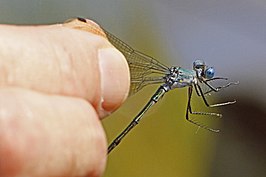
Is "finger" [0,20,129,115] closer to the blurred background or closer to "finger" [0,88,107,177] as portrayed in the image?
"finger" [0,88,107,177]

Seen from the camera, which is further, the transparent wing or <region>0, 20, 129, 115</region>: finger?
the transparent wing

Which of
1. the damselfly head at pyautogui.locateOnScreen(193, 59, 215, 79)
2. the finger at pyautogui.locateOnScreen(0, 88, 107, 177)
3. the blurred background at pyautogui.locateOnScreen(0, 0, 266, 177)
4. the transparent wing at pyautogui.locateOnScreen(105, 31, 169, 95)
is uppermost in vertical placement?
the damselfly head at pyautogui.locateOnScreen(193, 59, 215, 79)

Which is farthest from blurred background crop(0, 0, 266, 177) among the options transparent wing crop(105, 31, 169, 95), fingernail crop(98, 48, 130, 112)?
fingernail crop(98, 48, 130, 112)

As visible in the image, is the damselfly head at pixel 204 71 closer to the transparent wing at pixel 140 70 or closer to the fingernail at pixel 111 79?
the transparent wing at pixel 140 70

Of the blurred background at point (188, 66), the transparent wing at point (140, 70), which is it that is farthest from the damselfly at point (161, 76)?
the blurred background at point (188, 66)

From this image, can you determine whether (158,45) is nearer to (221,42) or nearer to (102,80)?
(221,42)

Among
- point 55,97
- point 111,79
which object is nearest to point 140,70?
point 111,79

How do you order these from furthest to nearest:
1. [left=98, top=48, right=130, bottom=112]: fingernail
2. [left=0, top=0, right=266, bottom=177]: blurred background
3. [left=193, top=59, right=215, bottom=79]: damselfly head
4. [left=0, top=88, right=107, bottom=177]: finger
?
[left=0, top=0, right=266, bottom=177]: blurred background → [left=193, top=59, right=215, bottom=79]: damselfly head → [left=98, top=48, right=130, bottom=112]: fingernail → [left=0, top=88, right=107, bottom=177]: finger
